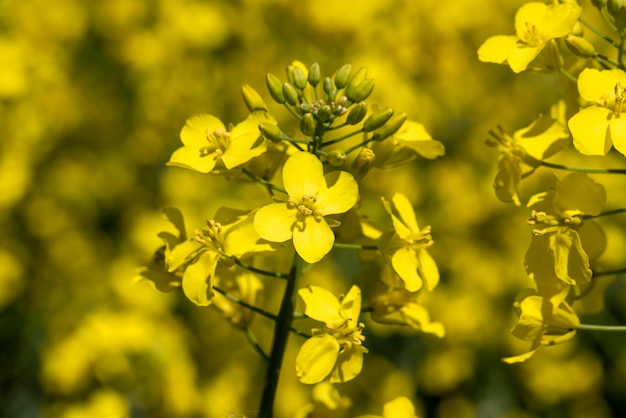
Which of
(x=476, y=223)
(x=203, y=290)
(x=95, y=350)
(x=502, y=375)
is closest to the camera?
(x=203, y=290)

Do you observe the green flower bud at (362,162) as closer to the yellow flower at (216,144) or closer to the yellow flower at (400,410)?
the yellow flower at (216,144)

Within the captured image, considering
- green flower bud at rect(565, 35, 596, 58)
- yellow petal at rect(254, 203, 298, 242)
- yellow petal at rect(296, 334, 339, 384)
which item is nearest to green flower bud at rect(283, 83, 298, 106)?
yellow petal at rect(254, 203, 298, 242)

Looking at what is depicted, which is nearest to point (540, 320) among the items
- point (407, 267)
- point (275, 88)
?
point (407, 267)

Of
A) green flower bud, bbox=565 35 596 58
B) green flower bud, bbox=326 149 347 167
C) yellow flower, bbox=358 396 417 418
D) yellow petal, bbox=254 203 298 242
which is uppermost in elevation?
green flower bud, bbox=565 35 596 58

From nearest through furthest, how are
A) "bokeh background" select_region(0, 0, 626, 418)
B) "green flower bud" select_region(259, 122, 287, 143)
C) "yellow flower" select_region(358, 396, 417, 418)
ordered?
"green flower bud" select_region(259, 122, 287, 143) < "yellow flower" select_region(358, 396, 417, 418) < "bokeh background" select_region(0, 0, 626, 418)

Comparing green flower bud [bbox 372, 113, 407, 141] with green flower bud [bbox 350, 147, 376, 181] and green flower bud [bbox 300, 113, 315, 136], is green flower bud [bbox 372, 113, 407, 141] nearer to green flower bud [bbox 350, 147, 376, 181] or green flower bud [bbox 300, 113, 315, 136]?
green flower bud [bbox 350, 147, 376, 181]

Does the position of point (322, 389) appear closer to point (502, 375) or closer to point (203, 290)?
point (203, 290)

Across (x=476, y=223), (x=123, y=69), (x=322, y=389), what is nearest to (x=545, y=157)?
(x=322, y=389)
